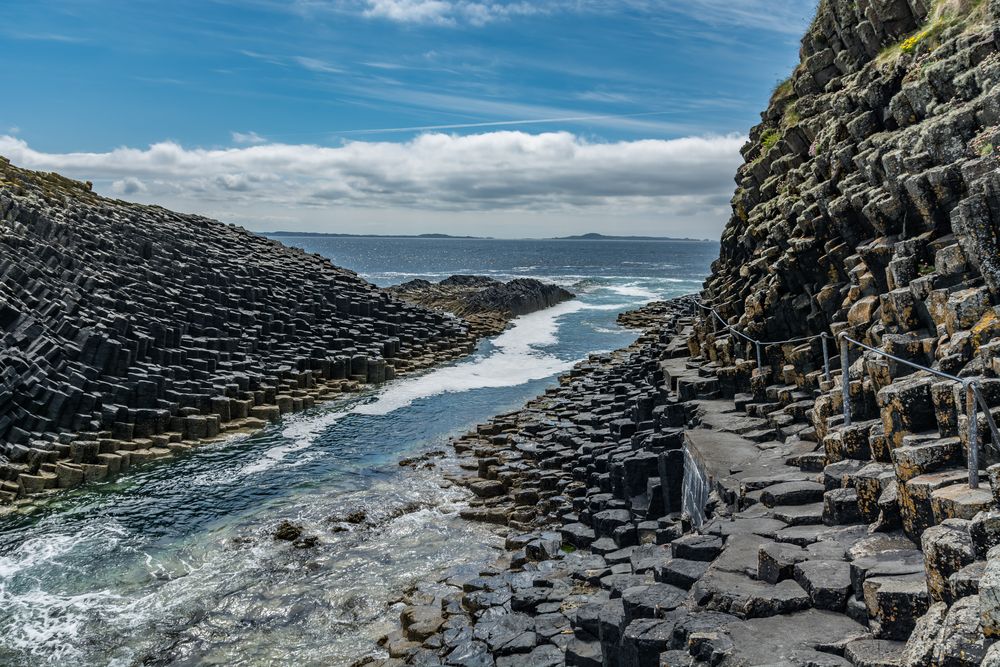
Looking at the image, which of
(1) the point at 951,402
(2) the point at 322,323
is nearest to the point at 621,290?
(2) the point at 322,323

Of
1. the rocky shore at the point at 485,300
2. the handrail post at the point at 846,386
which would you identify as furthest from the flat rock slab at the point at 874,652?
the rocky shore at the point at 485,300

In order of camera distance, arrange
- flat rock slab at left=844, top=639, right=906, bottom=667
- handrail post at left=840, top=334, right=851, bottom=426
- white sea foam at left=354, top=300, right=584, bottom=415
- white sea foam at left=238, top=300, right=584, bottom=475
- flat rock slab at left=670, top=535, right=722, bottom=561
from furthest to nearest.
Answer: white sea foam at left=354, top=300, right=584, bottom=415
white sea foam at left=238, top=300, right=584, bottom=475
handrail post at left=840, top=334, right=851, bottom=426
flat rock slab at left=670, top=535, right=722, bottom=561
flat rock slab at left=844, top=639, right=906, bottom=667

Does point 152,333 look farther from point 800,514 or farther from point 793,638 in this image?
point 793,638

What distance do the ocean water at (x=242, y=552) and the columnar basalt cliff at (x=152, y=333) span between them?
68.1 inches

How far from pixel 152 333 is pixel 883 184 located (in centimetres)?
2339

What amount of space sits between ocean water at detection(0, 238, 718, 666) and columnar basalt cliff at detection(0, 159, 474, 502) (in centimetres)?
173

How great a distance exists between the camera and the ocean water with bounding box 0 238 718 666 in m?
12.0

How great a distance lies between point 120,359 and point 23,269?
5706 millimetres

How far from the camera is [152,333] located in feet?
87.8

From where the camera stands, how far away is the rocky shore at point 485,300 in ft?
169

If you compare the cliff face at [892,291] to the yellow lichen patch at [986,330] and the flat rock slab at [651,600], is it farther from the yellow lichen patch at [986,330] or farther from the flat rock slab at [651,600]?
the flat rock slab at [651,600]

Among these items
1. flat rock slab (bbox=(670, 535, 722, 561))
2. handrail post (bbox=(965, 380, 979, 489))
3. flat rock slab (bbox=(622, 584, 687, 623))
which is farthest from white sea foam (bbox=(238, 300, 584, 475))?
handrail post (bbox=(965, 380, 979, 489))

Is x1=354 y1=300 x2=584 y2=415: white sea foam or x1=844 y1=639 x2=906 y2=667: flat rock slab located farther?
x1=354 y1=300 x2=584 y2=415: white sea foam

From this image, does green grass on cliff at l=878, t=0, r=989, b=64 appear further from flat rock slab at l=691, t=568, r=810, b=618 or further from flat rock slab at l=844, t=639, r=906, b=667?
flat rock slab at l=844, t=639, r=906, b=667
